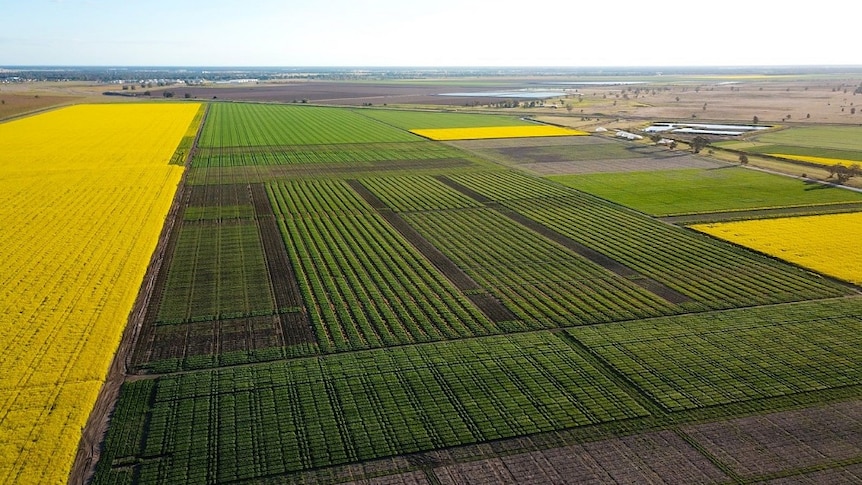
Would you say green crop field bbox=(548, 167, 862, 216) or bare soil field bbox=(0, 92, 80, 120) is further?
bare soil field bbox=(0, 92, 80, 120)

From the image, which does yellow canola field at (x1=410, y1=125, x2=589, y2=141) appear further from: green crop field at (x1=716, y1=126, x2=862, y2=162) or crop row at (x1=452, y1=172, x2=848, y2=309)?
crop row at (x1=452, y1=172, x2=848, y2=309)

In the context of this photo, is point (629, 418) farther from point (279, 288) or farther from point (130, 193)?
point (130, 193)

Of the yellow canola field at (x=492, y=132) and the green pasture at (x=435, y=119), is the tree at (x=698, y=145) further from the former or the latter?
the green pasture at (x=435, y=119)

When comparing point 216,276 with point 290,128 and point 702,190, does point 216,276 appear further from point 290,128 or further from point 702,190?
point 290,128

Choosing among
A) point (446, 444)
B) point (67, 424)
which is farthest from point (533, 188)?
point (67, 424)

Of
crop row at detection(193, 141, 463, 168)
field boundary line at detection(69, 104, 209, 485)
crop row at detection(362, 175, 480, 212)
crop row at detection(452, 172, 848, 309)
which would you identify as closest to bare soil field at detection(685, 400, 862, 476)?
crop row at detection(452, 172, 848, 309)

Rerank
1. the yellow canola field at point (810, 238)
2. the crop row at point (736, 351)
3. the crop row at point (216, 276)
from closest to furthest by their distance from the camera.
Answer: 1. the crop row at point (736, 351)
2. the crop row at point (216, 276)
3. the yellow canola field at point (810, 238)

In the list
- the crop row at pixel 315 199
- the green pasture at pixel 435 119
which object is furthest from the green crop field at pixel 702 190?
the green pasture at pixel 435 119

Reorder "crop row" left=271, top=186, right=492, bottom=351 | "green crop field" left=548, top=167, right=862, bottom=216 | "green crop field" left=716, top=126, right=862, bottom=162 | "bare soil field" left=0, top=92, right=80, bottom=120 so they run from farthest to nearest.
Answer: "bare soil field" left=0, top=92, right=80, bottom=120
"green crop field" left=716, top=126, right=862, bottom=162
"green crop field" left=548, top=167, right=862, bottom=216
"crop row" left=271, top=186, right=492, bottom=351
